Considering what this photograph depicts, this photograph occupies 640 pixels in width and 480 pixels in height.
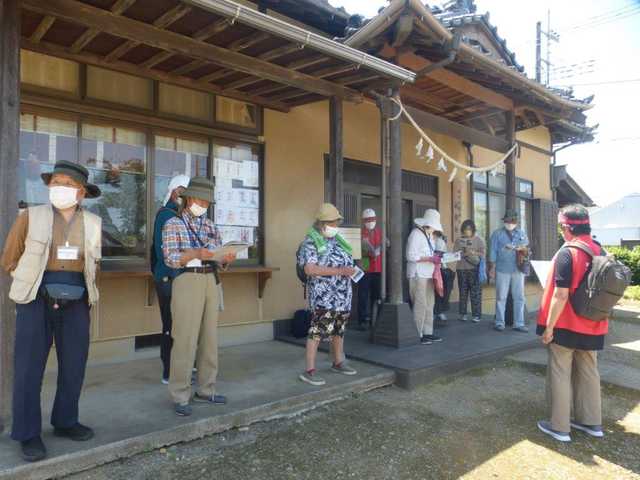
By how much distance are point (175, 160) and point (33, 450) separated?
3.32 meters

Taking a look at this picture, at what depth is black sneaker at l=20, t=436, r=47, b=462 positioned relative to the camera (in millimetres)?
2553

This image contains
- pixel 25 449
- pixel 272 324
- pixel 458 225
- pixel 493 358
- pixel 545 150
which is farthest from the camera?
pixel 545 150

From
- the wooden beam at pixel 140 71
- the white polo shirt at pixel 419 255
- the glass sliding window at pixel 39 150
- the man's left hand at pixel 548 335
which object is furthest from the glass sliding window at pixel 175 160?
the man's left hand at pixel 548 335

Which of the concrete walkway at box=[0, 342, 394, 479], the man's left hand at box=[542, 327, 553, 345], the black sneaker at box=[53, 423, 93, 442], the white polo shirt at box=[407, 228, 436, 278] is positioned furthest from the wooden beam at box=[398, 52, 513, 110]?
the black sneaker at box=[53, 423, 93, 442]

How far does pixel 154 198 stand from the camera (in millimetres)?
5016

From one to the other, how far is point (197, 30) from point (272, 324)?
351 cm

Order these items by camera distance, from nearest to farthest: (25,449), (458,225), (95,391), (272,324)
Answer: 1. (25,449)
2. (95,391)
3. (272,324)
4. (458,225)

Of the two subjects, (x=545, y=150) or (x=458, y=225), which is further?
(x=545, y=150)

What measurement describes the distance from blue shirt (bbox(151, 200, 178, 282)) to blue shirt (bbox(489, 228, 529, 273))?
4.55 metres

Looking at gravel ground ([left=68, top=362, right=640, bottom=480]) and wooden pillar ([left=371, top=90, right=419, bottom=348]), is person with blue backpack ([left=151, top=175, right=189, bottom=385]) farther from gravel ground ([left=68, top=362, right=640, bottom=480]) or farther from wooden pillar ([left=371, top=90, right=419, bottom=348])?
wooden pillar ([left=371, top=90, right=419, bottom=348])

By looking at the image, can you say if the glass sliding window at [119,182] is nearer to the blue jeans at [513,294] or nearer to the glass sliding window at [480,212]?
the blue jeans at [513,294]

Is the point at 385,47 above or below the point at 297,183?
above

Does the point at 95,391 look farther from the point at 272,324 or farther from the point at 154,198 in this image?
the point at 272,324

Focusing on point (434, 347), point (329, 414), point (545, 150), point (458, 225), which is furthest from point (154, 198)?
point (545, 150)
